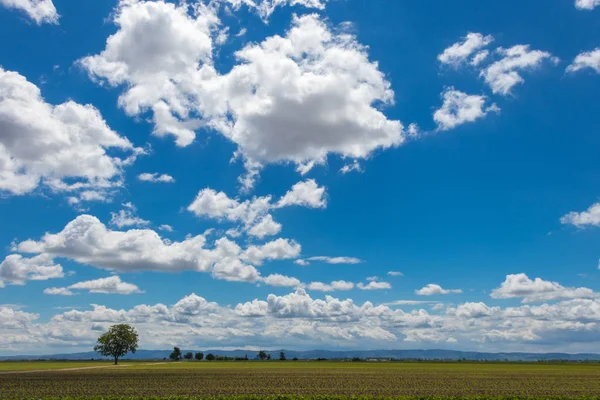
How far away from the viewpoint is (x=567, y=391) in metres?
65.1

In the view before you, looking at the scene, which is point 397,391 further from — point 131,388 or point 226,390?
point 131,388

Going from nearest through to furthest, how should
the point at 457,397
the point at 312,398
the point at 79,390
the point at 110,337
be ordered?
the point at 312,398
the point at 457,397
the point at 79,390
the point at 110,337

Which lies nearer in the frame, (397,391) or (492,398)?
(492,398)

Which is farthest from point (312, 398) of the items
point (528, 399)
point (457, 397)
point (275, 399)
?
point (528, 399)

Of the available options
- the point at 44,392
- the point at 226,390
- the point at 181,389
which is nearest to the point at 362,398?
the point at 226,390

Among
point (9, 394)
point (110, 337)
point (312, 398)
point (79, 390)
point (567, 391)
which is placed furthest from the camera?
point (110, 337)

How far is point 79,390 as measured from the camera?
59.4 metres

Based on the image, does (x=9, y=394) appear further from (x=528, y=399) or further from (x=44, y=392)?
(x=528, y=399)

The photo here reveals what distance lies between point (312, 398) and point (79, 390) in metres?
31.8

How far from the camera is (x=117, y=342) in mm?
173000

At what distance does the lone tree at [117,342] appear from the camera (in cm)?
17200

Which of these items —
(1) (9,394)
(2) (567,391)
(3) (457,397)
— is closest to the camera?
(3) (457,397)

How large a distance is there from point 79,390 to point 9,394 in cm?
771

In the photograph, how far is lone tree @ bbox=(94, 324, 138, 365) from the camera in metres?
172
